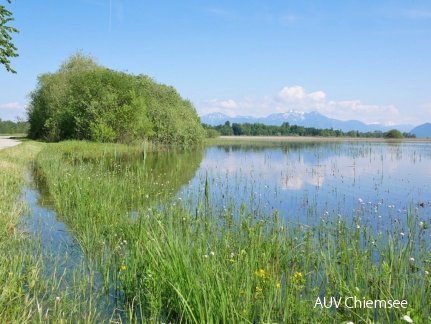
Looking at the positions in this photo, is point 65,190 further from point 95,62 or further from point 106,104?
point 95,62

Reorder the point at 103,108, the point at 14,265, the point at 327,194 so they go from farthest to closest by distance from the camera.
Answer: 1. the point at 103,108
2. the point at 327,194
3. the point at 14,265

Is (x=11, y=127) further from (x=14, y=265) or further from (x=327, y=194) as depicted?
(x=14, y=265)

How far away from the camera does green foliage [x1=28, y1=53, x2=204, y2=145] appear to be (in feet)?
157

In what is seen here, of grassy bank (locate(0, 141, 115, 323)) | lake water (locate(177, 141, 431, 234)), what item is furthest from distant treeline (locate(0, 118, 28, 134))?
grassy bank (locate(0, 141, 115, 323))

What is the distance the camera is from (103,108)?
1889 inches

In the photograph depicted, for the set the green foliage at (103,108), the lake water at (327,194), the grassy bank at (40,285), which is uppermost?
the green foliage at (103,108)

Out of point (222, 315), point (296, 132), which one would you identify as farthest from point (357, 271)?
point (296, 132)

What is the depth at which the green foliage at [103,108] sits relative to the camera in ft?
157

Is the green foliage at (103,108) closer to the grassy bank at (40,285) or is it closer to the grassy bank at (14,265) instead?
the grassy bank at (14,265)

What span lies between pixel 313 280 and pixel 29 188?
13721 millimetres

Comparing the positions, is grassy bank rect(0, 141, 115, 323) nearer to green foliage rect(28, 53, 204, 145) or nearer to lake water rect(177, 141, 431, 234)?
lake water rect(177, 141, 431, 234)

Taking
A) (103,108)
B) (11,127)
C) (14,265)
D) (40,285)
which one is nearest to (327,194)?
(40,285)

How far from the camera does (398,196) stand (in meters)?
16.9

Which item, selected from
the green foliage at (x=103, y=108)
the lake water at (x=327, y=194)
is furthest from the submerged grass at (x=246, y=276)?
the green foliage at (x=103, y=108)
